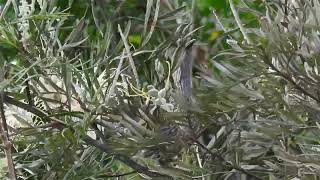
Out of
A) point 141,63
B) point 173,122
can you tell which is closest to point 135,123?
point 173,122

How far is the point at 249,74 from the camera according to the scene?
50cm

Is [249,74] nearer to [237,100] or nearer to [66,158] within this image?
[237,100]

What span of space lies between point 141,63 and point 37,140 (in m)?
0.18

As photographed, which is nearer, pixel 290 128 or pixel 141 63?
pixel 290 128

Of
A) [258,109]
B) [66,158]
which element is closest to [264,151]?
[258,109]

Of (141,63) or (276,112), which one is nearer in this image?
(276,112)

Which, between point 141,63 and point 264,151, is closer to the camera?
point 264,151

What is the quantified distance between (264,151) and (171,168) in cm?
8

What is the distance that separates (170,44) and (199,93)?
0.27ft

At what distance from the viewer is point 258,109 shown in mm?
545

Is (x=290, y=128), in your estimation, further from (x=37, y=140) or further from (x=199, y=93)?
(x=37, y=140)

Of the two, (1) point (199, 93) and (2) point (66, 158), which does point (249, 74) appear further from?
(2) point (66, 158)

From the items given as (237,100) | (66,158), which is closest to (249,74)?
(237,100)

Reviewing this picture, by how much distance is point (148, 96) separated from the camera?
1.75 ft
